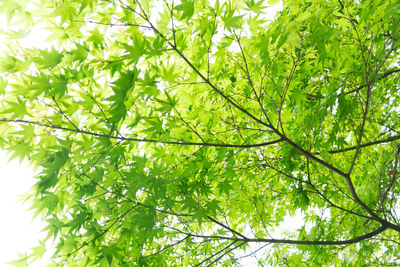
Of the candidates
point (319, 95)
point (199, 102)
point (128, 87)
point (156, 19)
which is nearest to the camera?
point (128, 87)

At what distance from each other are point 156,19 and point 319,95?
170 centimetres

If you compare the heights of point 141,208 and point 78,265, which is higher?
point 141,208

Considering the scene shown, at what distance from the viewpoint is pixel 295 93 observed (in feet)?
6.86

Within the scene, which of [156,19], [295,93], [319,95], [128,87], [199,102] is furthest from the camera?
[319,95]

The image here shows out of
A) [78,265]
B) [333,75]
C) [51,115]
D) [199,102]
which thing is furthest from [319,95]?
[78,265]

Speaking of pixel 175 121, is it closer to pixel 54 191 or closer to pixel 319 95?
pixel 54 191

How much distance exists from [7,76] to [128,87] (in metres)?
0.91

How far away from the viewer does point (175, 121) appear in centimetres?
188

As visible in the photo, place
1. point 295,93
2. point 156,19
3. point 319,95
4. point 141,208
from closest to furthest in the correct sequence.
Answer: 1. point 156,19
2. point 141,208
3. point 295,93
4. point 319,95

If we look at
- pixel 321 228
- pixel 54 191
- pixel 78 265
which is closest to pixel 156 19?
pixel 54 191

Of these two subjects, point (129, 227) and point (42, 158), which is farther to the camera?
point (129, 227)

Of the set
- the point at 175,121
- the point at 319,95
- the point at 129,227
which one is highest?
the point at 319,95

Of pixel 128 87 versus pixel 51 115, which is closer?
pixel 128 87

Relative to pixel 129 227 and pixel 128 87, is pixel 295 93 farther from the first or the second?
pixel 129 227
